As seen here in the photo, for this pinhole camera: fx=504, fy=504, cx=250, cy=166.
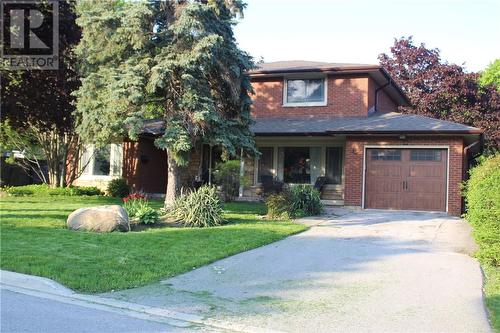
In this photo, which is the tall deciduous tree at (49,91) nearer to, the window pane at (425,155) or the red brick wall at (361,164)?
the red brick wall at (361,164)

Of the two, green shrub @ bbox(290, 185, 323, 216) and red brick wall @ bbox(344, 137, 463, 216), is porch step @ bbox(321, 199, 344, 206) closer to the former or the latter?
red brick wall @ bbox(344, 137, 463, 216)

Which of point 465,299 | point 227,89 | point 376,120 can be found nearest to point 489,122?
point 376,120

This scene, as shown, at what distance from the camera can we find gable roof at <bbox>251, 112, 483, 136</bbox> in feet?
57.3

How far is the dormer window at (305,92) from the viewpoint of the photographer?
21.8m

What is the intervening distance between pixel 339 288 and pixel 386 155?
11.7 metres

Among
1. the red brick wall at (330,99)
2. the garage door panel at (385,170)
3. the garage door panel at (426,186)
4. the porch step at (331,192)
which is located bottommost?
the porch step at (331,192)

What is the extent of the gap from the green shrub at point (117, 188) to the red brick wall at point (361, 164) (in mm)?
9738

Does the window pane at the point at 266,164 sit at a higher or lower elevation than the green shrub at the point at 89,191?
higher

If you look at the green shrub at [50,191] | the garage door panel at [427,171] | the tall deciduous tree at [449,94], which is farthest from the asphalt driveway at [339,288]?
the tall deciduous tree at [449,94]

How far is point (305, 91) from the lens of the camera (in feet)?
72.4

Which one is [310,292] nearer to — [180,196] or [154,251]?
[154,251]

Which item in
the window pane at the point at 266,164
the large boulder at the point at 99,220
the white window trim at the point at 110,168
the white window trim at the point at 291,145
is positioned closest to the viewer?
the large boulder at the point at 99,220

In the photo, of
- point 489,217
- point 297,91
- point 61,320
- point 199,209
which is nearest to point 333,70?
point 297,91

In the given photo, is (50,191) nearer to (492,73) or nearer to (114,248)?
(114,248)
